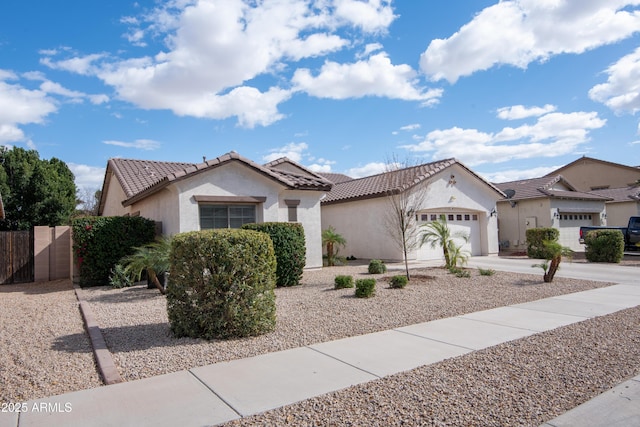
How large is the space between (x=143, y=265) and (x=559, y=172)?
4433cm

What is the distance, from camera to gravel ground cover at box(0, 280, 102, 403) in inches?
189

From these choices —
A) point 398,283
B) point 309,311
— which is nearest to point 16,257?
point 309,311

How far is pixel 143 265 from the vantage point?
10.8m

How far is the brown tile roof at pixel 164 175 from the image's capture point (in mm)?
13516

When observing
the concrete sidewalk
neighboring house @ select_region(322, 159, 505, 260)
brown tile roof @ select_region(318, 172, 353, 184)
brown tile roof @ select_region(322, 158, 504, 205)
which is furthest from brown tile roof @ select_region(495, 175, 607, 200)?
the concrete sidewalk

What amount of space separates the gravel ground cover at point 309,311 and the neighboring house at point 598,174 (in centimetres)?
3332

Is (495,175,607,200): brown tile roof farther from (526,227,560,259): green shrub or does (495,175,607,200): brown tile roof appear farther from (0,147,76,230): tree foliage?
(0,147,76,230): tree foliage

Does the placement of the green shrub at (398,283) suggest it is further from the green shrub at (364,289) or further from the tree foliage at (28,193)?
the tree foliage at (28,193)

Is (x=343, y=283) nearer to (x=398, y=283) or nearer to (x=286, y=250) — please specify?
(x=398, y=283)

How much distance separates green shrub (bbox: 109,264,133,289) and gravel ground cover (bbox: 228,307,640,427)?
996 centimetres

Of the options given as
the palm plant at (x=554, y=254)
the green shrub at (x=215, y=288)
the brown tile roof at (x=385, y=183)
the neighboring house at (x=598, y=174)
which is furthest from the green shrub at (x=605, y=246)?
the neighboring house at (x=598, y=174)

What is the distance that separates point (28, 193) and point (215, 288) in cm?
2376

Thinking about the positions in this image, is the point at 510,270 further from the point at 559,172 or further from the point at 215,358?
the point at 559,172

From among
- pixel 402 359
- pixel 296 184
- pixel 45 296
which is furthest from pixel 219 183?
pixel 402 359
